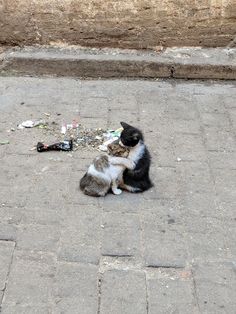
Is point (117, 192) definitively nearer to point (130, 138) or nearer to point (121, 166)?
point (121, 166)

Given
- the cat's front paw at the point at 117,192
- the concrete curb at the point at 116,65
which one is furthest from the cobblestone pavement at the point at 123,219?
the concrete curb at the point at 116,65

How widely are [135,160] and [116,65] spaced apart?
246 centimetres

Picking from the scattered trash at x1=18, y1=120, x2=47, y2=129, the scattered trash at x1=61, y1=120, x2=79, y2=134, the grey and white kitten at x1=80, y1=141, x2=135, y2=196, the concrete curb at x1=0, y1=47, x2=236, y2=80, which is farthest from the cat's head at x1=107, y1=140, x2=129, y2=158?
the concrete curb at x1=0, y1=47, x2=236, y2=80

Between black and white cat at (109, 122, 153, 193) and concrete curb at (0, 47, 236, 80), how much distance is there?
2.26 meters

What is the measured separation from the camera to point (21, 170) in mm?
4758

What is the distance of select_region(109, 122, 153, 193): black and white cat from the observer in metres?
4.34

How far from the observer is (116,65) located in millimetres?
6543

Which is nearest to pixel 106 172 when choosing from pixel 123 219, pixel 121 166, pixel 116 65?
pixel 121 166

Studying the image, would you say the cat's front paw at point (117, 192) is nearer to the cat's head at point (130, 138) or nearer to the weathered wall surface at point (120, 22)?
the cat's head at point (130, 138)

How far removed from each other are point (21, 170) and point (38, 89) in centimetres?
174

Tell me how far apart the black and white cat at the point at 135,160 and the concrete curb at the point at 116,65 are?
7.42ft

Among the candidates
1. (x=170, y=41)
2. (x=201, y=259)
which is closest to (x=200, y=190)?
(x=201, y=259)

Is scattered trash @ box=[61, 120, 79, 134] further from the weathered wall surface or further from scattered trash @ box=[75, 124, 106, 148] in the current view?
the weathered wall surface

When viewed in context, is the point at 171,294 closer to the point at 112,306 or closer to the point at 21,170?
the point at 112,306
